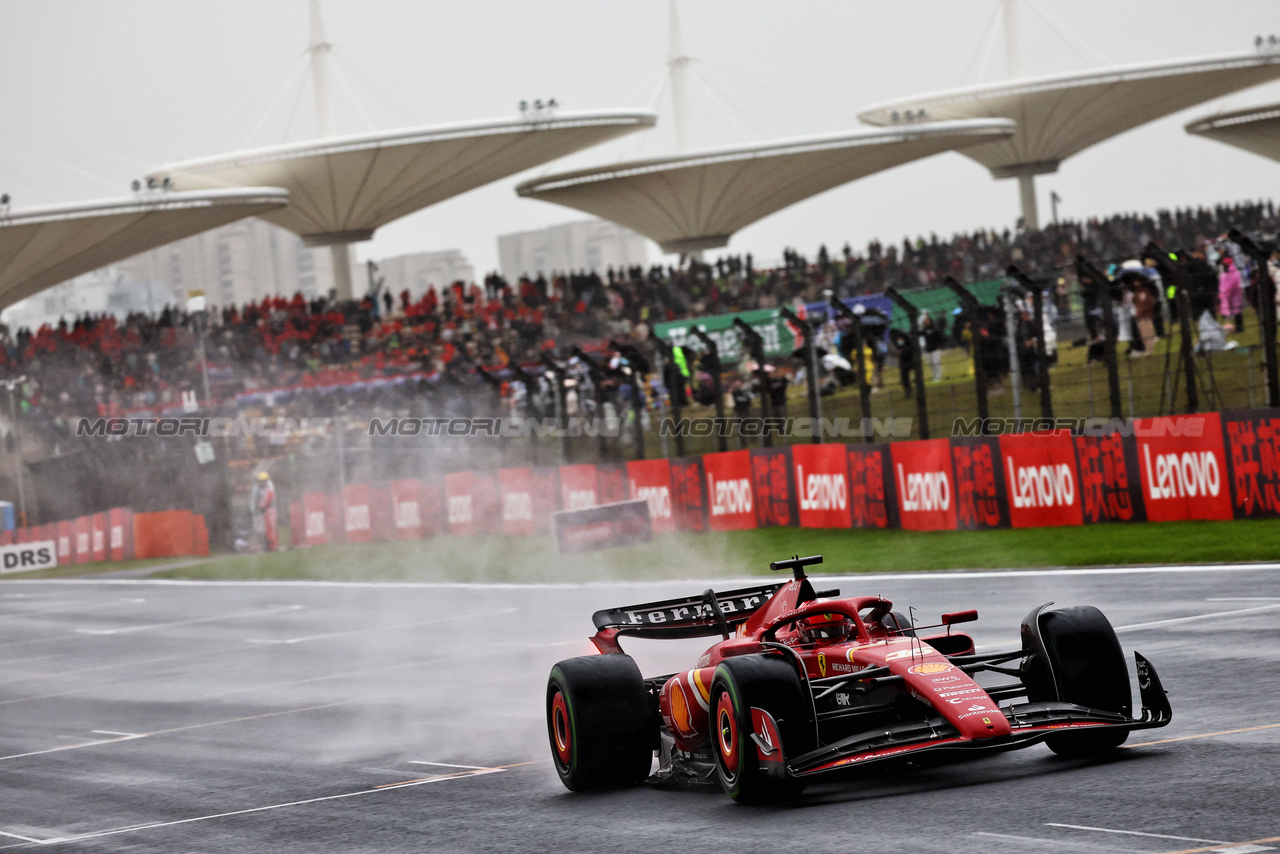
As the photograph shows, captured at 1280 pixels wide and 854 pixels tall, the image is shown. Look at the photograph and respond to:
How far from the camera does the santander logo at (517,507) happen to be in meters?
32.1

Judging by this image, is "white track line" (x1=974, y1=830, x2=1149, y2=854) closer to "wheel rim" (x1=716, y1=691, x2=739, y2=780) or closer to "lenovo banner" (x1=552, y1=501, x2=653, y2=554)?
"wheel rim" (x1=716, y1=691, x2=739, y2=780)

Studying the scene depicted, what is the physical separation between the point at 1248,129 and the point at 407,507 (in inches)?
1949

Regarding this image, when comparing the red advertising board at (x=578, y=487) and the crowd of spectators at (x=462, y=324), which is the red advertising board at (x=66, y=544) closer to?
the crowd of spectators at (x=462, y=324)

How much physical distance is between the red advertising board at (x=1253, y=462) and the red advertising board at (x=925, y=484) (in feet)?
15.2

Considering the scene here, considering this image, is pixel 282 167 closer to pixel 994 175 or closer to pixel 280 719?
pixel 994 175

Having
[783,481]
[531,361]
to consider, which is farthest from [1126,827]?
[531,361]

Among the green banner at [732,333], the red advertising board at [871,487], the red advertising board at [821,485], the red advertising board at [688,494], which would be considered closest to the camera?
the red advertising board at [871,487]

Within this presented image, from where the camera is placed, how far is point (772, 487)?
2728 centimetres

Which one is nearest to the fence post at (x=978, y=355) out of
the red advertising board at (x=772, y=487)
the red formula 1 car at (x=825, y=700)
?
the red advertising board at (x=772, y=487)

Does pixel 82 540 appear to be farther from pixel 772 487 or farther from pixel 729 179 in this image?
pixel 729 179

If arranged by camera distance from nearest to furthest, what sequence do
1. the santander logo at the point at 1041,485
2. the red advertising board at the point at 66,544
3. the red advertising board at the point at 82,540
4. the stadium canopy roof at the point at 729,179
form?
the santander logo at the point at 1041,485 → the red advertising board at the point at 82,540 → the red advertising board at the point at 66,544 → the stadium canopy roof at the point at 729,179

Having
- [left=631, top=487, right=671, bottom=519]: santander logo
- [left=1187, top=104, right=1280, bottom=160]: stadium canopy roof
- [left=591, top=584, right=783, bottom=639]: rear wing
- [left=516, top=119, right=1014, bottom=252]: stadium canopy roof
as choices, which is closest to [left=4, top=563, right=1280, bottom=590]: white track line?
[left=631, top=487, right=671, bottom=519]: santander logo

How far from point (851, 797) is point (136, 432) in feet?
120

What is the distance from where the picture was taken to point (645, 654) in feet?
45.0
